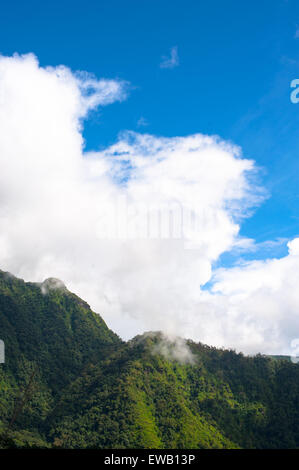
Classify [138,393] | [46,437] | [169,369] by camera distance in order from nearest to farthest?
[46,437] → [138,393] → [169,369]

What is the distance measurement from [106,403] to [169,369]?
41425 millimetres

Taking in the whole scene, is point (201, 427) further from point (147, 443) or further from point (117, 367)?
point (117, 367)

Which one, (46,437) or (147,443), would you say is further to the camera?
(46,437)

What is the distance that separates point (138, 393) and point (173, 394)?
54.9 ft

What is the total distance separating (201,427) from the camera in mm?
156125
